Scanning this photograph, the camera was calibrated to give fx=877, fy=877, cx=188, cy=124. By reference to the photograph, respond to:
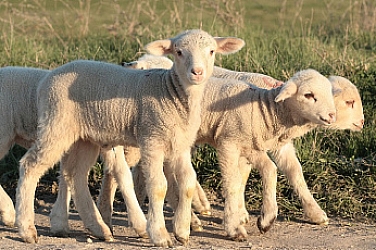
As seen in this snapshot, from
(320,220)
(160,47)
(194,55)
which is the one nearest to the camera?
(194,55)

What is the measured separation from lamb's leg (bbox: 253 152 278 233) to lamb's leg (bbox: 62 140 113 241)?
1.24m

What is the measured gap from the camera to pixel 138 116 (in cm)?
640

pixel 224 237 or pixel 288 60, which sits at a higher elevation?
pixel 288 60

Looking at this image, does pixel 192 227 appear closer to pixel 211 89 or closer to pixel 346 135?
pixel 211 89

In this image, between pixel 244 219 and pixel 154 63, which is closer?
pixel 244 219

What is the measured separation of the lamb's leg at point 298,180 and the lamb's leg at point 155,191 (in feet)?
5.42

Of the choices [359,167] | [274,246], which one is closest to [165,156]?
[274,246]

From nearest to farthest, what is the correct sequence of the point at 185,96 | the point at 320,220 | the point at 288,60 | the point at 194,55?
the point at 194,55 → the point at 185,96 → the point at 320,220 → the point at 288,60

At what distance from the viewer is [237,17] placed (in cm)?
1197

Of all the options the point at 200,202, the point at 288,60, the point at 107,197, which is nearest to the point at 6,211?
the point at 107,197

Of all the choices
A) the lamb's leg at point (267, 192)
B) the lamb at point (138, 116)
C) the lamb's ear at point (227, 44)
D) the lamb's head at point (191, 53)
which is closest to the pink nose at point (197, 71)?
the lamb's head at point (191, 53)

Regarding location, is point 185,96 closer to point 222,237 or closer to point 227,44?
point 227,44

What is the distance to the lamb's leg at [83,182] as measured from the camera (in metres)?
6.78

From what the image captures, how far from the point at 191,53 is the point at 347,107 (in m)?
1.97
